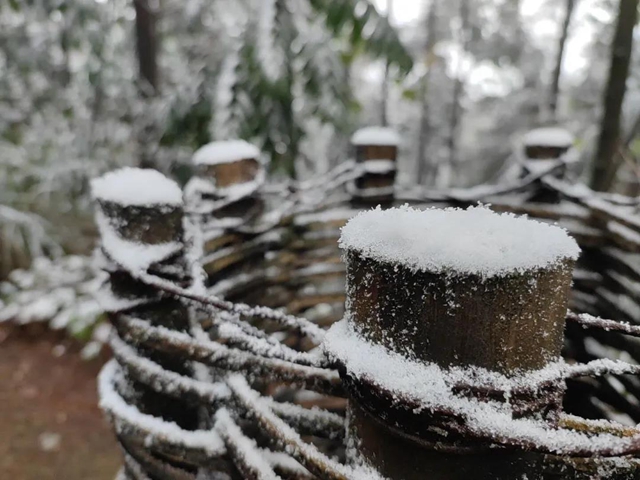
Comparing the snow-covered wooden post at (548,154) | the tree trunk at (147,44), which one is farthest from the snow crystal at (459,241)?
the tree trunk at (147,44)

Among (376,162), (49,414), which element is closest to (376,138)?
(376,162)

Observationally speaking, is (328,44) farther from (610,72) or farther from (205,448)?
(205,448)

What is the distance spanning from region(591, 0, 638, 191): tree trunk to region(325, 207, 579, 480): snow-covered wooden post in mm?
6675

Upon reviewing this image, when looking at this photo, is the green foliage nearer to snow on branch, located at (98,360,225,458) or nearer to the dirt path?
snow on branch, located at (98,360,225,458)

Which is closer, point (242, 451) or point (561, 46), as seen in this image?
point (242, 451)

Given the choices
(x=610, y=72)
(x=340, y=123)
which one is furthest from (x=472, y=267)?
(x=610, y=72)

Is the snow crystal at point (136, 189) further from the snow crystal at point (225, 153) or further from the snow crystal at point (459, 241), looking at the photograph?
the snow crystal at point (225, 153)

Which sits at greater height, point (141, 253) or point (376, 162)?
point (141, 253)

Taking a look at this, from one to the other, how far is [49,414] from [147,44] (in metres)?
6.33

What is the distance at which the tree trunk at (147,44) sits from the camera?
8312mm

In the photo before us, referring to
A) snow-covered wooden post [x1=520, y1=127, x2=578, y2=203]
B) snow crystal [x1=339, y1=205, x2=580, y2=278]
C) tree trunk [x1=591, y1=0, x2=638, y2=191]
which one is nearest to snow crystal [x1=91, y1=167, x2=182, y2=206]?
snow crystal [x1=339, y1=205, x2=580, y2=278]

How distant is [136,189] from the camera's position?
1.78 meters

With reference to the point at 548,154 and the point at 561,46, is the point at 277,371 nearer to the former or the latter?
the point at 548,154

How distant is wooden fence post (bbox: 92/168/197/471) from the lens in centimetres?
175
